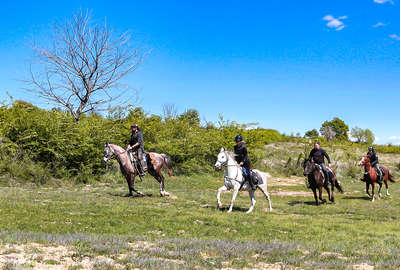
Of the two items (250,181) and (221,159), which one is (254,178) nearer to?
(250,181)

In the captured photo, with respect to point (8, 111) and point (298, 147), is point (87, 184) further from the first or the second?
point (298, 147)

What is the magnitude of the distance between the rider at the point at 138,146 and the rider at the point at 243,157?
447 cm

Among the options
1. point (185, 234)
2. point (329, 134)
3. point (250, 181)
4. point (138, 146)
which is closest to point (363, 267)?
point (185, 234)

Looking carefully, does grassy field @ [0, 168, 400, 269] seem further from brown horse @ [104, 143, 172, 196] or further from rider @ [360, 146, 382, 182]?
rider @ [360, 146, 382, 182]

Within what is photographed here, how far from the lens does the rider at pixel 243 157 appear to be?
41.2 feet

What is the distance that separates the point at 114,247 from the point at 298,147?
4286 cm

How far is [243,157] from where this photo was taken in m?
12.7

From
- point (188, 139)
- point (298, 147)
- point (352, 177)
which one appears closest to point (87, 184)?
point (188, 139)

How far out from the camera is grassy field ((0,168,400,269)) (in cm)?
647

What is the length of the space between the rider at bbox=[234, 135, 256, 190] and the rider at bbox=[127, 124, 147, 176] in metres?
4.47

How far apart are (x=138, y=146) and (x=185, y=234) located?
6851 millimetres

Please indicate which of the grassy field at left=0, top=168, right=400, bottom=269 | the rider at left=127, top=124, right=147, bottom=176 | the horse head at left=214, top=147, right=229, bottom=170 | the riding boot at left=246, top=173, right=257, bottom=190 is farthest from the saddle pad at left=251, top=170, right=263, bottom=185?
the rider at left=127, top=124, right=147, bottom=176

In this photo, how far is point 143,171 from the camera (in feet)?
51.4

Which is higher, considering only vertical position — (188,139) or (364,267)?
(188,139)
